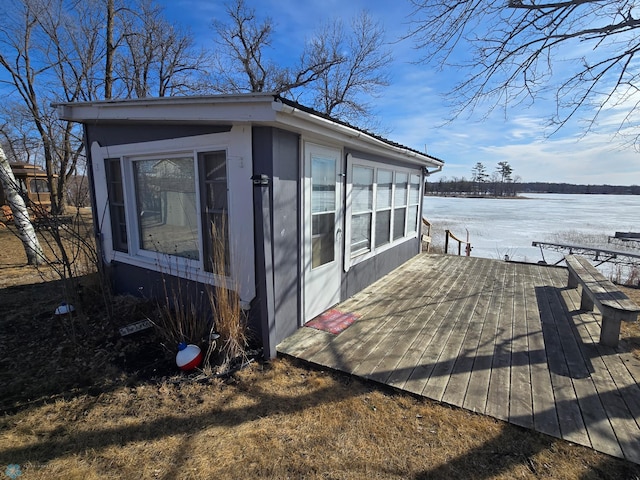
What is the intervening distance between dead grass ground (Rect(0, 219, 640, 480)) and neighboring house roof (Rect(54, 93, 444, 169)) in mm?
2188

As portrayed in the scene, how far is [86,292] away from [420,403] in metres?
4.23

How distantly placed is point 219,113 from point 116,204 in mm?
2438

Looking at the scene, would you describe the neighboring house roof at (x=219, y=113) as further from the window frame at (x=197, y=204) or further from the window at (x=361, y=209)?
the window at (x=361, y=209)

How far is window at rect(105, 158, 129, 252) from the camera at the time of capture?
4.12 meters

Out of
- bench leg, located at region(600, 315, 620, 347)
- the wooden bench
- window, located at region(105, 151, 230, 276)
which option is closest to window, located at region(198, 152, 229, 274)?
window, located at region(105, 151, 230, 276)

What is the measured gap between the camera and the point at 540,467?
1771 mm

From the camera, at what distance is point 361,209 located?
464 centimetres

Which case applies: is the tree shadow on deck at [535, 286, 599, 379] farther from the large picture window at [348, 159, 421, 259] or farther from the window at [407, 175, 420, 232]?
the window at [407, 175, 420, 232]

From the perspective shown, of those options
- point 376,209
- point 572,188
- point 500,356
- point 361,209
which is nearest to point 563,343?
point 500,356

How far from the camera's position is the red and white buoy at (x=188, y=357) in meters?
2.68

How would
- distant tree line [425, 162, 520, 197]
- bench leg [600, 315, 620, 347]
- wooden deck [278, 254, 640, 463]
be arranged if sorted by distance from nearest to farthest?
wooden deck [278, 254, 640, 463] < bench leg [600, 315, 620, 347] < distant tree line [425, 162, 520, 197]

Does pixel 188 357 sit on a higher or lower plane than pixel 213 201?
lower

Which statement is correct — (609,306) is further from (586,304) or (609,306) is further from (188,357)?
(188,357)

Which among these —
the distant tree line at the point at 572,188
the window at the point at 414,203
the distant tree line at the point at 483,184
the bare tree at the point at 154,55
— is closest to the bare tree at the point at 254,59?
the bare tree at the point at 154,55
